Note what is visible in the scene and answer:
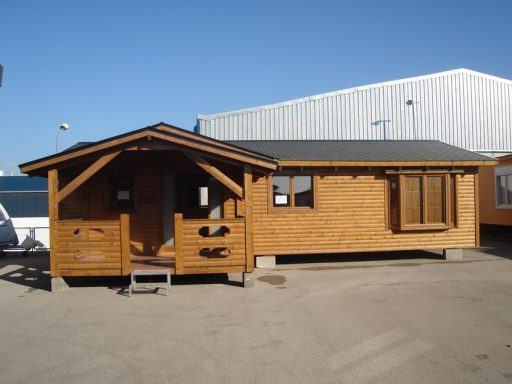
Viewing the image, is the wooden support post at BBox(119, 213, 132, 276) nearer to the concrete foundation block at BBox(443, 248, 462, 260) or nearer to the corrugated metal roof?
the concrete foundation block at BBox(443, 248, 462, 260)

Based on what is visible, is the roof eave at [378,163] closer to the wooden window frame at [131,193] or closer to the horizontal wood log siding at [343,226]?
the horizontal wood log siding at [343,226]

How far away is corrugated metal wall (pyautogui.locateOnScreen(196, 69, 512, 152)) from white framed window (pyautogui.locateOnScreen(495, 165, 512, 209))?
539cm

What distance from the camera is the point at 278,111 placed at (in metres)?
22.1

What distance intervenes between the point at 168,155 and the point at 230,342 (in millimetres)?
6433

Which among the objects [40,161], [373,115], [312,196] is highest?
[373,115]

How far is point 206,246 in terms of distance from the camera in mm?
8547

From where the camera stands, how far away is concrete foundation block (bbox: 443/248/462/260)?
11.8 meters

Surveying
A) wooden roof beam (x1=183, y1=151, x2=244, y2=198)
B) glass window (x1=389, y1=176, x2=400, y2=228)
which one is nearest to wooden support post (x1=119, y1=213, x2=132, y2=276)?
wooden roof beam (x1=183, y1=151, x2=244, y2=198)

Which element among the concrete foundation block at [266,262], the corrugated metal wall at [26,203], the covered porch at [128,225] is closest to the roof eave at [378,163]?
the covered porch at [128,225]

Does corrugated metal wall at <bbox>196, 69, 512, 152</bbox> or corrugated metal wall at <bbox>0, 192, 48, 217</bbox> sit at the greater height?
corrugated metal wall at <bbox>196, 69, 512, 152</bbox>

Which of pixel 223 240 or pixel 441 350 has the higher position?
pixel 223 240

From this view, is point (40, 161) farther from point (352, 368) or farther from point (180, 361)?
point (352, 368)

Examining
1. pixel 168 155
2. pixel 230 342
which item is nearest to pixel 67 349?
pixel 230 342

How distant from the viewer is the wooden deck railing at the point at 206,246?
334 inches
